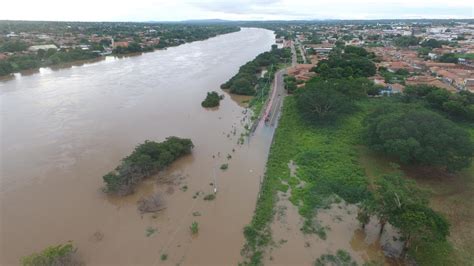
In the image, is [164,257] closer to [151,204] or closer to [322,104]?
[151,204]

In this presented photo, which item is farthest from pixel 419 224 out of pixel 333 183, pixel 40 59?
pixel 40 59

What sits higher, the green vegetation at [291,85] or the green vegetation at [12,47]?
the green vegetation at [12,47]

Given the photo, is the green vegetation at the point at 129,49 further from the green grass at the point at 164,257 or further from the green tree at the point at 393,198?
the green tree at the point at 393,198

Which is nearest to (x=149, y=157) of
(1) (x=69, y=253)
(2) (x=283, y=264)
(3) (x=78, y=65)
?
(1) (x=69, y=253)

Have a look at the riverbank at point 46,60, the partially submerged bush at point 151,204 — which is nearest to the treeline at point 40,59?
the riverbank at point 46,60

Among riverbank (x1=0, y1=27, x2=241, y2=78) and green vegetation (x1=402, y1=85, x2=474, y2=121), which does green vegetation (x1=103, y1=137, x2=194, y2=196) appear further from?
riverbank (x1=0, y1=27, x2=241, y2=78)

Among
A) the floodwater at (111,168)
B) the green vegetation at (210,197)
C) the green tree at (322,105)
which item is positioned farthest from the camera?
the green tree at (322,105)
